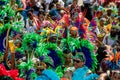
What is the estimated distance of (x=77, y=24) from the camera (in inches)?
451

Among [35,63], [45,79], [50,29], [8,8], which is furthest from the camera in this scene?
[8,8]

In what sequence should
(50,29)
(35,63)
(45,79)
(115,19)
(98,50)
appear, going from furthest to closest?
(115,19) → (50,29) → (98,50) → (35,63) → (45,79)

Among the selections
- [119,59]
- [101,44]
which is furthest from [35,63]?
[101,44]

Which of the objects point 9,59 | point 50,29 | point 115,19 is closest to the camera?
point 9,59

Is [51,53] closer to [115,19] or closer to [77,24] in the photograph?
[77,24]

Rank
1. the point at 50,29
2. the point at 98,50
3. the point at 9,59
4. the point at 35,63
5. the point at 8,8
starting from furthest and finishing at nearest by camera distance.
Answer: the point at 8,8, the point at 50,29, the point at 98,50, the point at 9,59, the point at 35,63

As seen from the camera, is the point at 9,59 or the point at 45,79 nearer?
the point at 45,79

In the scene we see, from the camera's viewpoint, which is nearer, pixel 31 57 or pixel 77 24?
pixel 31 57

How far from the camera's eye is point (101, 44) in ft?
34.4

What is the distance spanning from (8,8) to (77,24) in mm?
1988

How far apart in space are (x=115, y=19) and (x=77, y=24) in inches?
97.6

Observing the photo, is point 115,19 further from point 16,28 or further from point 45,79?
point 45,79

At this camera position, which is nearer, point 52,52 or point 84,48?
point 52,52

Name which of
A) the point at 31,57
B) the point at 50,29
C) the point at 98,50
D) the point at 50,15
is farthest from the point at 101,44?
the point at 50,15
